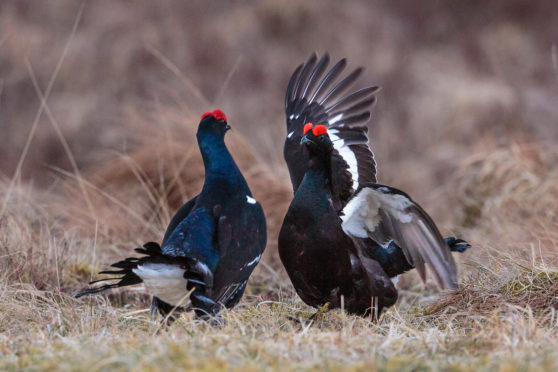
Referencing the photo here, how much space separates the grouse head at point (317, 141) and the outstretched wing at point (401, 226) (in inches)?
12.1

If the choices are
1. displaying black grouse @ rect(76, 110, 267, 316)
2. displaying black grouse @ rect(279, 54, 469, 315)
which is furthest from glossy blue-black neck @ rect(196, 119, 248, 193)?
displaying black grouse @ rect(279, 54, 469, 315)

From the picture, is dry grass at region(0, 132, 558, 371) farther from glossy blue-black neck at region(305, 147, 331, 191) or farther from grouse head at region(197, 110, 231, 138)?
grouse head at region(197, 110, 231, 138)

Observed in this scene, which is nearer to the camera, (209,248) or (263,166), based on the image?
(209,248)

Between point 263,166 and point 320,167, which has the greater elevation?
point 320,167

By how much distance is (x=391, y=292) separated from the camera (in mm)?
4125

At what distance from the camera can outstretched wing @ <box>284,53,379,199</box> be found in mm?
5016

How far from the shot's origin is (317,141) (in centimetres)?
392

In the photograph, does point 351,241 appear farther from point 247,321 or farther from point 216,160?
point 216,160

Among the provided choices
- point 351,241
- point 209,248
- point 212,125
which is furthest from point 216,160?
point 351,241

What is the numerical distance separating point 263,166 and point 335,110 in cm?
147

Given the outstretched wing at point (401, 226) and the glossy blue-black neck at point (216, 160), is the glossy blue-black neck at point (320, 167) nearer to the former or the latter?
the outstretched wing at point (401, 226)

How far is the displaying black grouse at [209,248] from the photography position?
3.50 m

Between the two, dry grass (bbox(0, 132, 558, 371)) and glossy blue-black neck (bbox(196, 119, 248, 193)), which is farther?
glossy blue-black neck (bbox(196, 119, 248, 193))

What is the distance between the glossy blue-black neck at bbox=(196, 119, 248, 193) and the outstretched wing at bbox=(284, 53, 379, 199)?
2.16 feet
